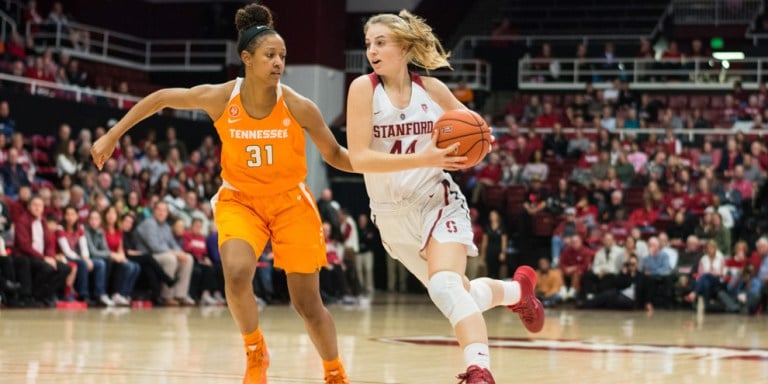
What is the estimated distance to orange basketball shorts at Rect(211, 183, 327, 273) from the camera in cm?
657

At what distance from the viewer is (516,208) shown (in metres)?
22.7

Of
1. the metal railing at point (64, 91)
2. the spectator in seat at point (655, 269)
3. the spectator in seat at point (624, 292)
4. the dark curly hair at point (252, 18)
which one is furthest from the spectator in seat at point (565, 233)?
the dark curly hair at point (252, 18)

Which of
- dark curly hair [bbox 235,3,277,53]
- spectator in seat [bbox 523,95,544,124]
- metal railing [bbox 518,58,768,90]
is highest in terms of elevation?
metal railing [bbox 518,58,768,90]

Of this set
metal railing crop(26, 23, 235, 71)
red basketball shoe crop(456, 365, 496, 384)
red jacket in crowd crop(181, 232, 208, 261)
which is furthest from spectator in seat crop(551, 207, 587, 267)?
red basketball shoe crop(456, 365, 496, 384)

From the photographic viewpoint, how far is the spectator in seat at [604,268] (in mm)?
19766

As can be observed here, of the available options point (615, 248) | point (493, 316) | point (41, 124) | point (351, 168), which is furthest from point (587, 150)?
point (351, 168)

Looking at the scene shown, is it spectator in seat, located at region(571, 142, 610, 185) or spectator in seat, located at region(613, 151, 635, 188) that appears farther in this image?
spectator in seat, located at region(571, 142, 610, 185)

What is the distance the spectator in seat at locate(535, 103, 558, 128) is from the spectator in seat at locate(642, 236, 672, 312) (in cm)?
581

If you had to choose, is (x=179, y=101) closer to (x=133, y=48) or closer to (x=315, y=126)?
(x=315, y=126)

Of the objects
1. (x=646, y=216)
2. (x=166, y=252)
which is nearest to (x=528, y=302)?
(x=166, y=252)

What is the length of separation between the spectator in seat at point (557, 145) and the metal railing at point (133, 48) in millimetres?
7922

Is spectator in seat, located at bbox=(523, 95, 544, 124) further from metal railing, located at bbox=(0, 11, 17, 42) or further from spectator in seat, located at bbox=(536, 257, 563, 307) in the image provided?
metal railing, located at bbox=(0, 11, 17, 42)

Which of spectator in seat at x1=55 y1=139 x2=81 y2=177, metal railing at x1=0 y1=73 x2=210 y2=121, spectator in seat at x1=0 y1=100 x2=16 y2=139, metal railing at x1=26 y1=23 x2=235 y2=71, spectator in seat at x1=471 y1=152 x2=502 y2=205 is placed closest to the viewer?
spectator in seat at x1=0 y1=100 x2=16 y2=139

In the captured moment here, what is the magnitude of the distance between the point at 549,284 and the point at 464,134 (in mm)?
14736
